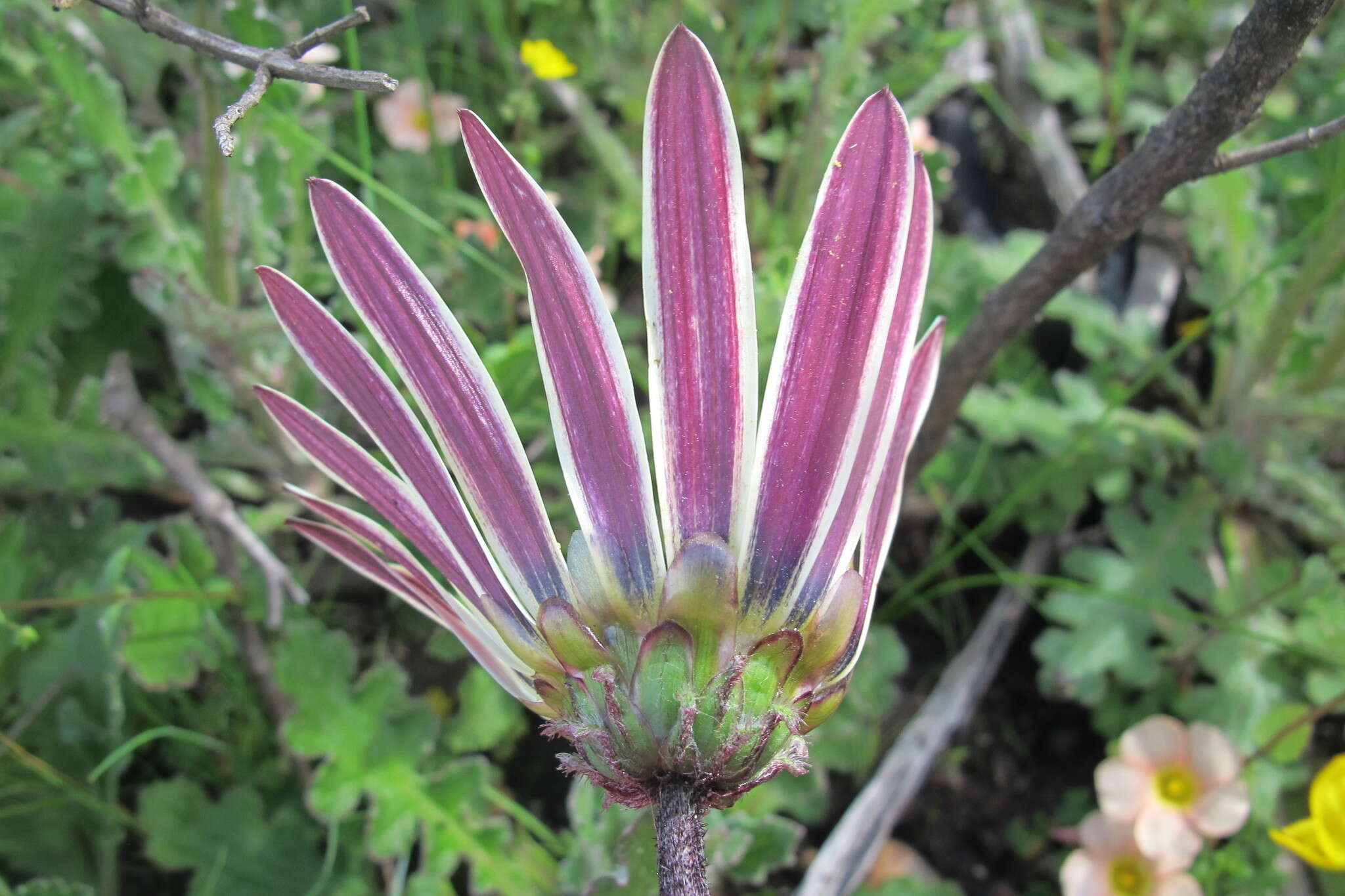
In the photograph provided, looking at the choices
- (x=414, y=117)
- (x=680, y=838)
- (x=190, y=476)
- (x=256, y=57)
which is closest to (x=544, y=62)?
(x=414, y=117)

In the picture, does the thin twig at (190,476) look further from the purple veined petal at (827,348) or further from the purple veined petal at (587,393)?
the purple veined petal at (827,348)

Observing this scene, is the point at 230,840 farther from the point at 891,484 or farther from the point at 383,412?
the point at 891,484

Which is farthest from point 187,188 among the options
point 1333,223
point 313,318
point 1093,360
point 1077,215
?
point 1333,223

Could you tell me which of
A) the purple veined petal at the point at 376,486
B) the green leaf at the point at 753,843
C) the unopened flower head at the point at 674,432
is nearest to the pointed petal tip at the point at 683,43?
the unopened flower head at the point at 674,432

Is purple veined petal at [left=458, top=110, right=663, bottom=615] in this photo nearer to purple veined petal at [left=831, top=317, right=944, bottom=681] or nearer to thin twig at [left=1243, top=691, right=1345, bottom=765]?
purple veined petal at [left=831, top=317, right=944, bottom=681]

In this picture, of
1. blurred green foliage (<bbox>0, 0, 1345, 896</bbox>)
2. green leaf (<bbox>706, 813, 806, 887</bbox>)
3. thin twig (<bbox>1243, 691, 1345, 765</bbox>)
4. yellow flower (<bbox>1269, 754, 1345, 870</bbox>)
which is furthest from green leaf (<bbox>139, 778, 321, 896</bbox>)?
thin twig (<bbox>1243, 691, 1345, 765</bbox>)

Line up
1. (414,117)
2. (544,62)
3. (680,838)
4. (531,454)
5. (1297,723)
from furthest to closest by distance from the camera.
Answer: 1. (414,117)
2. (544,62)
3. (531,454)
4. (1297,723)
5. (680,838)
